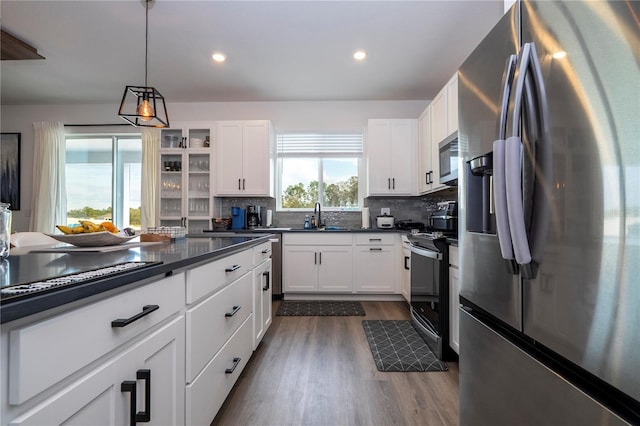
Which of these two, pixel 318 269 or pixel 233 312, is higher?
pixel 233 312

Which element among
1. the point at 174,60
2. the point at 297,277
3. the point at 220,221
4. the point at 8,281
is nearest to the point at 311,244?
the point at 297,277

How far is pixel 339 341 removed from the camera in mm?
2477

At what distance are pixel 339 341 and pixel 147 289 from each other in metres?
1.95

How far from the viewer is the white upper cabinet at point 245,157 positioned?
162 inches

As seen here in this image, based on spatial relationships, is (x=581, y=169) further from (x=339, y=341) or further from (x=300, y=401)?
(x=339, y=341)

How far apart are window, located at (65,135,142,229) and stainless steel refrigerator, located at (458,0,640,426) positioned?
5127 millimetres

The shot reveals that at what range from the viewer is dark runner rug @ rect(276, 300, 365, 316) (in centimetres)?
323

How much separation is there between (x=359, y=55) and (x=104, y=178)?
14.1 ft

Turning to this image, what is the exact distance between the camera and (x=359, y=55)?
3191mm

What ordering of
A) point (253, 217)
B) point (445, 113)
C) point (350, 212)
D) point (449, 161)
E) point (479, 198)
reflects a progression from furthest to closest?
point (350, 212) → point (253, 217) → point (445, 113) → point (449, 161) → point (479, 198)

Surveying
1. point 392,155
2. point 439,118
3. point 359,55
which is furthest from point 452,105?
point 392,155

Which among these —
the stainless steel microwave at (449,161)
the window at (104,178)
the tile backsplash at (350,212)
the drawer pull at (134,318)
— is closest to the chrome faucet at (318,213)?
the tile backsplash at (350,212)

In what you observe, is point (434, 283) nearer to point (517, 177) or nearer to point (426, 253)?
point (426, 253)

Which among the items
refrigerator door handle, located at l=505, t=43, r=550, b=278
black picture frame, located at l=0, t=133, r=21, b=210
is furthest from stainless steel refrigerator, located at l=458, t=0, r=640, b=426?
black picture frame, located at l=0, t=133, r=21, b=210
